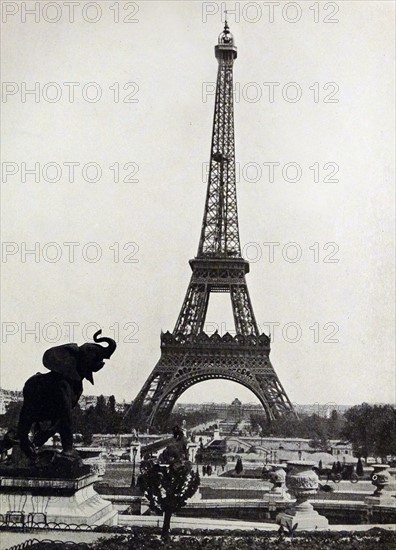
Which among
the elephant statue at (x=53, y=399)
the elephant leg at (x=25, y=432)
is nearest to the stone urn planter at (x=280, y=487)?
the elephant statue at (x=53, y=399)

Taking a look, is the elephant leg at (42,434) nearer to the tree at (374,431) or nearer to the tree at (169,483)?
the tree at (169,483)

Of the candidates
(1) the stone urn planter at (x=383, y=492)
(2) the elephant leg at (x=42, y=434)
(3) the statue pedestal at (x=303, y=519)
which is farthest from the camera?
(1) the stone urn planter at (x=383, y=492)

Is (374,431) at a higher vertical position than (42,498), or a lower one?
higher

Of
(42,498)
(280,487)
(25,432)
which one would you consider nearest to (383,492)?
(280,487)

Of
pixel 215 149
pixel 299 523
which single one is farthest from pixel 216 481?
pixel 215 149

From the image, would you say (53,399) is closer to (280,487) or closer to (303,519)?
(303,519)
